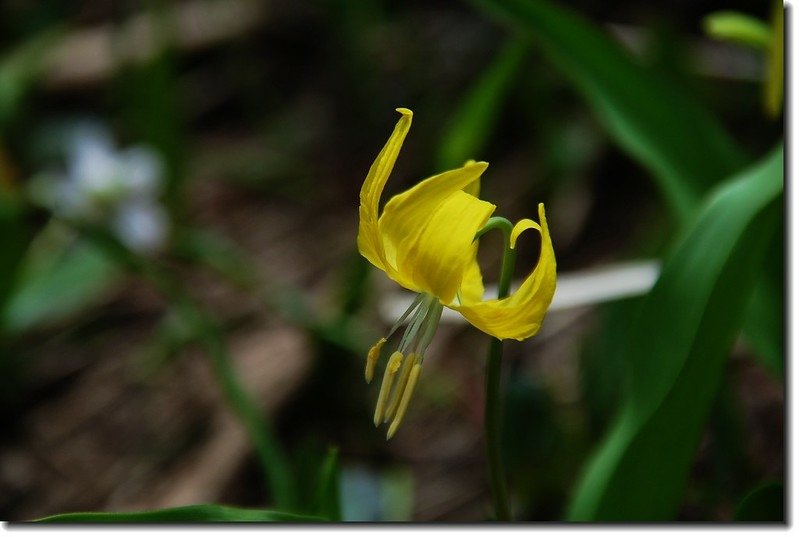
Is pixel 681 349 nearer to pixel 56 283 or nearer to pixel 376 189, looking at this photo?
pixel 376 189

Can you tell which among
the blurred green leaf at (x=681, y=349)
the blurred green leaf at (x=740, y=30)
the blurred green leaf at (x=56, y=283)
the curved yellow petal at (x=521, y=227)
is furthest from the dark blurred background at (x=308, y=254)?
the curved yellow petal at (x=521, y=227)

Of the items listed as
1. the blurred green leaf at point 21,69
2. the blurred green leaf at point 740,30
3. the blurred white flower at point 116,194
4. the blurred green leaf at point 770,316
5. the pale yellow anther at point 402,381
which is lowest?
the blurred white flower at point 116,194

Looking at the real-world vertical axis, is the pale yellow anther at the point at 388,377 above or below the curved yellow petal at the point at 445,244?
below

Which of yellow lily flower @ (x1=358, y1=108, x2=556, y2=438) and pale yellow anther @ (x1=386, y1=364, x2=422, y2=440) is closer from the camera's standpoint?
yellow lily flower @ (x1=358, y1=108, x2=556, y2=438)

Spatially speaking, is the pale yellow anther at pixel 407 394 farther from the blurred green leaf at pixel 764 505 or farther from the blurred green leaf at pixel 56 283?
the blurred green leaf at pixel 56 283

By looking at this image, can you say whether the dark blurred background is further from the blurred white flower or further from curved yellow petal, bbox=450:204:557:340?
curved yellow petal, bbox=450:204:557:340

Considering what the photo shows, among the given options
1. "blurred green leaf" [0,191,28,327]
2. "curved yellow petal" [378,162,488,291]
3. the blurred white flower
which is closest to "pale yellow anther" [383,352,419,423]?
"curved yellow petal" [378,162,488,291]
